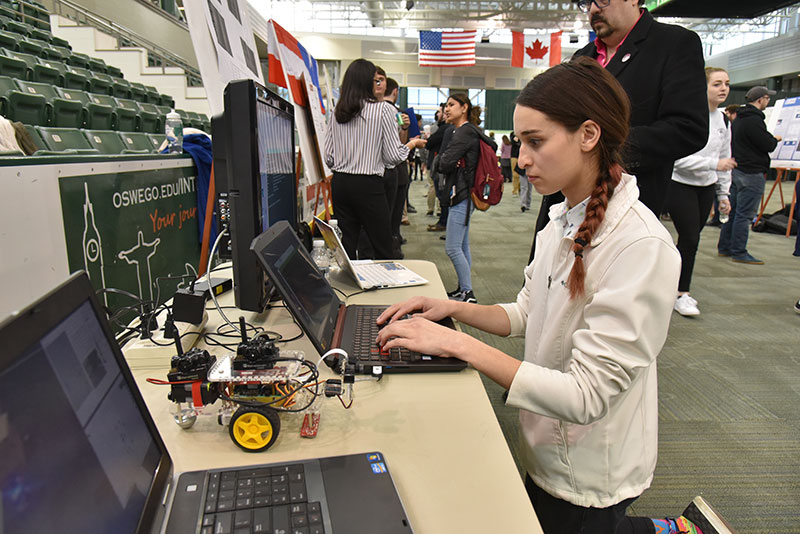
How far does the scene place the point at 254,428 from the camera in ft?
2.18

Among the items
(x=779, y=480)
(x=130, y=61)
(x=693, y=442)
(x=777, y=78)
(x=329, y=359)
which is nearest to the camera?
(x=329, y=359)

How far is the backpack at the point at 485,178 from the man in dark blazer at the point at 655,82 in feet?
5.22

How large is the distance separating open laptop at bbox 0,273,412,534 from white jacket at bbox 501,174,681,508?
34cm

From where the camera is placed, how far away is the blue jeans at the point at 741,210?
4.54m

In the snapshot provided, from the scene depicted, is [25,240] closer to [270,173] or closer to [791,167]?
[270,173]

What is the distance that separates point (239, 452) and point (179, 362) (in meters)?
0.15

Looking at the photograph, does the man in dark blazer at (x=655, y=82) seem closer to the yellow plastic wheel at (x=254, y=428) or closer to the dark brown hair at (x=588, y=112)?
the dark brown hair at (x=588, y=112)

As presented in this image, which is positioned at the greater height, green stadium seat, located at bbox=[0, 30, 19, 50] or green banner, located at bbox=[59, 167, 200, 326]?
green stadium seat, located at bbox=[0, 30, 19, 50]

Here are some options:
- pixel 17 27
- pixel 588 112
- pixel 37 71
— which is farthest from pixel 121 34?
pixel 588 112

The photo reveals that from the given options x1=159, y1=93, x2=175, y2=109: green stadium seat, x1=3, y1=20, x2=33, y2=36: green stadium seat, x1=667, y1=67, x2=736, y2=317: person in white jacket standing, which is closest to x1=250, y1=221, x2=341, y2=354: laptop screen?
x1=667, y1=67, x2=736, y2=317: person in white jacket standing

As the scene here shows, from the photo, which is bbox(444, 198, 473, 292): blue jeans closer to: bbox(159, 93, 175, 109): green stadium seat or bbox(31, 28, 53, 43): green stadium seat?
bbox(159, 93, 175, 109): green stadium seat

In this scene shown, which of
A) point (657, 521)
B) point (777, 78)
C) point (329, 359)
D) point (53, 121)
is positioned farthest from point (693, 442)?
point (777, 78)

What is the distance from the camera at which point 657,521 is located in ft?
3.89

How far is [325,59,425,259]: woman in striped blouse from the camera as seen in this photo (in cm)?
261
